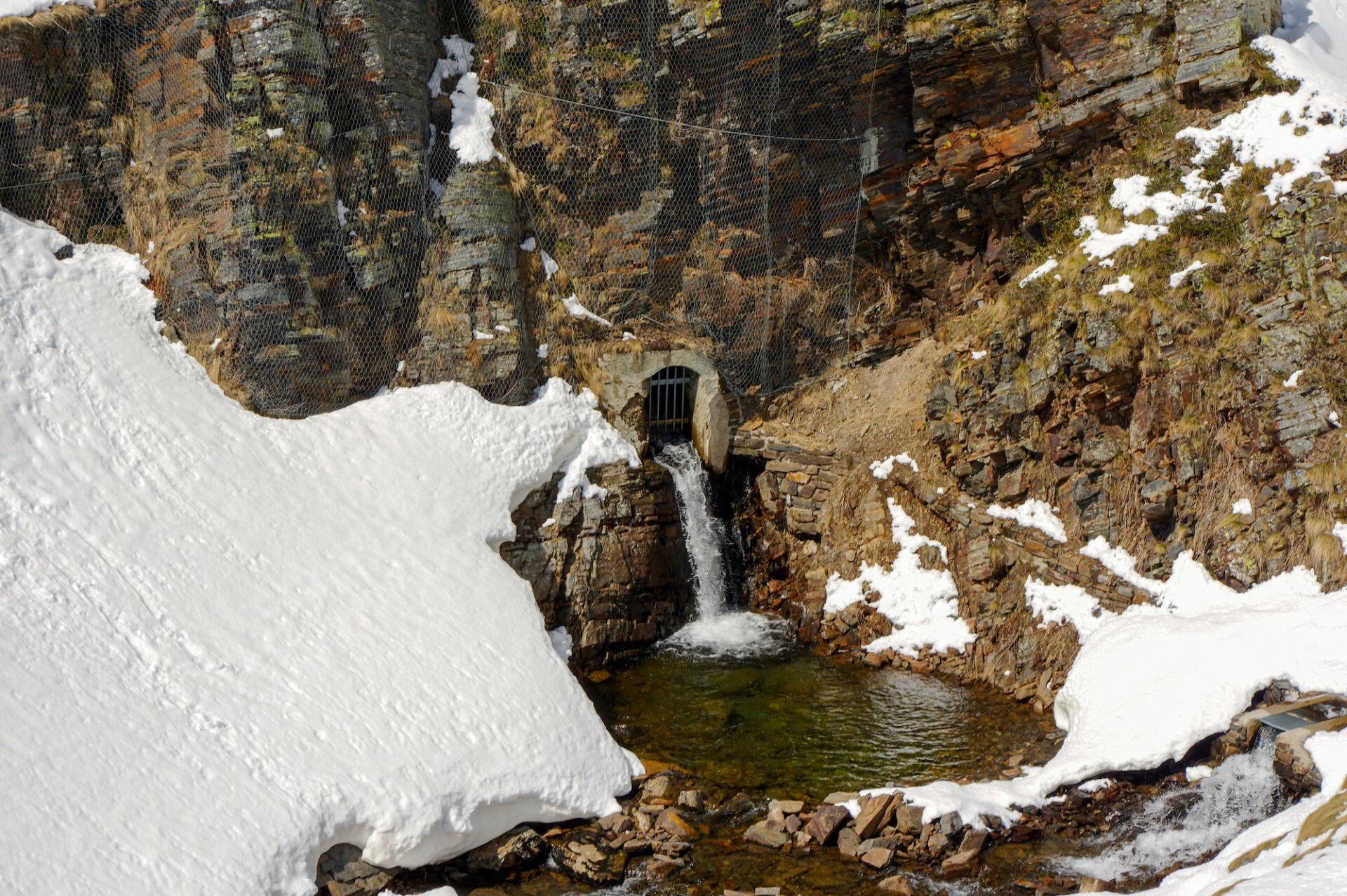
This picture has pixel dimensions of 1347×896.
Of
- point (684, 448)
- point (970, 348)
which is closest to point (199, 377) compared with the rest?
point (684, 448)

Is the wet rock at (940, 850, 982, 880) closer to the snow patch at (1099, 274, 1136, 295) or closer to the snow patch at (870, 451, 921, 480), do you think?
the snow patch at (870, 451, 921, 480)

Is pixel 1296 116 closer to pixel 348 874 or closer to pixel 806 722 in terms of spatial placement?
pixel 806 722

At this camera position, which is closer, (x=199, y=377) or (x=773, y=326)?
(x=199, y=377)

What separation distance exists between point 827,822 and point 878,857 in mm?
497

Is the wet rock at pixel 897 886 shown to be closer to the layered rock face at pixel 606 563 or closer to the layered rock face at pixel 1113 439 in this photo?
the layered rock face at pixel 1113 439

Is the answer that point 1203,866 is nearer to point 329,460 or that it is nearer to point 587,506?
point 587,506

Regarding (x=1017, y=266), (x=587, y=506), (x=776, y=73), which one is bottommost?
(x=587, y=506)

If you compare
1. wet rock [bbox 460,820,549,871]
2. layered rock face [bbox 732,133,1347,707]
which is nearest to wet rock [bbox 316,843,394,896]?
wet rock [bbox 460,820,549,871]

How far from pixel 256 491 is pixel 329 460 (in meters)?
0.95

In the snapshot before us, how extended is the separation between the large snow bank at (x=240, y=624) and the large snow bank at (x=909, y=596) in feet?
11.6

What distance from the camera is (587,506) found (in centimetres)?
1168

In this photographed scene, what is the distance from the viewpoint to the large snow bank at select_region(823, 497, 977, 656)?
11016 mm

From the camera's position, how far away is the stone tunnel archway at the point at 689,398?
12.6 meters

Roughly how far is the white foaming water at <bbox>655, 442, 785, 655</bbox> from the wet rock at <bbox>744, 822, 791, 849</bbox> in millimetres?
3613
